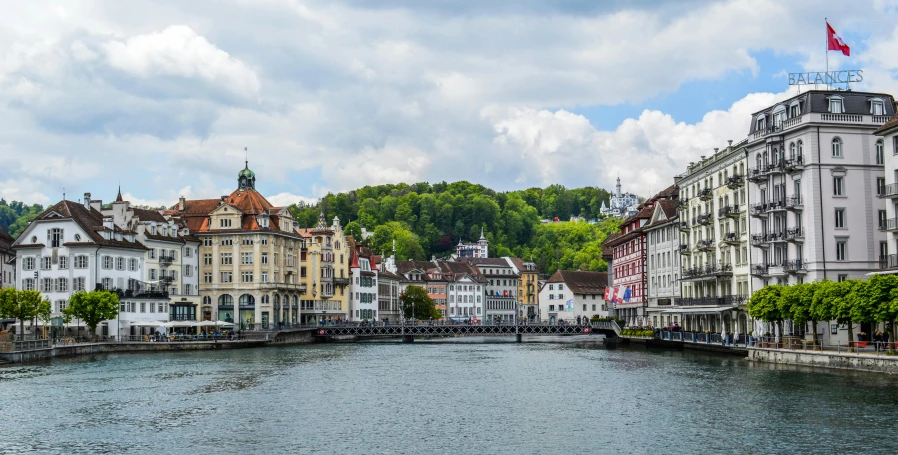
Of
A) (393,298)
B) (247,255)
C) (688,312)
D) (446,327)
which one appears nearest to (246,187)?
(247,255)

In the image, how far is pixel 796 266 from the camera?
83.4m

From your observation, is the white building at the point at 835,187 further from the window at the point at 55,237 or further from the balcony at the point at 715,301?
the window at the point at 55,237

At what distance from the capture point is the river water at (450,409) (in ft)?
130

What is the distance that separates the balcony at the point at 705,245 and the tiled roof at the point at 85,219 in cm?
6183

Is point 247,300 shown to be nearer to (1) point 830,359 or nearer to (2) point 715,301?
(2) point 715,301

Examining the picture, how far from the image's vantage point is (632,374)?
69.4 meters

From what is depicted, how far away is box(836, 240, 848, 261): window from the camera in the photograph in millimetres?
81688

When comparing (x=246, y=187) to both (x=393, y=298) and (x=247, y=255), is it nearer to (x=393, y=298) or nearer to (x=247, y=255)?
(x=247, y=255)

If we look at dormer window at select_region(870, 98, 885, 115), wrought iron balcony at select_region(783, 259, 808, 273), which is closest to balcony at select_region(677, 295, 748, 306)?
wrought iron balcony at select_region(783, 259, 808, 273)

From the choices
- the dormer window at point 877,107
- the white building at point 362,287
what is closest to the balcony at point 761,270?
the dormer window at point 877,107

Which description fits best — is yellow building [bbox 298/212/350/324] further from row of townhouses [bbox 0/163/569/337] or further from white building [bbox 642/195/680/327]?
white building [bbox 642/195/680/327]

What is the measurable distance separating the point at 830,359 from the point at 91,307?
70.7 m

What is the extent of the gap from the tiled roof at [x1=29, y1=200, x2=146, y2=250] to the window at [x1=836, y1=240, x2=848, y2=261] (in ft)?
244

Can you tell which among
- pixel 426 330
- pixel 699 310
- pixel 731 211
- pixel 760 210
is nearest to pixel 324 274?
pixel 426 330
